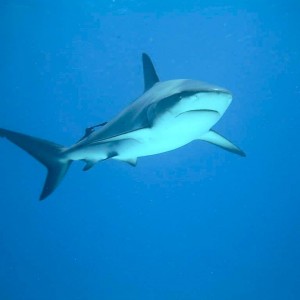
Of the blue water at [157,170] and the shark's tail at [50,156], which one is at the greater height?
the blue water at [157,170]

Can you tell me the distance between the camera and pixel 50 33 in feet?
68.5

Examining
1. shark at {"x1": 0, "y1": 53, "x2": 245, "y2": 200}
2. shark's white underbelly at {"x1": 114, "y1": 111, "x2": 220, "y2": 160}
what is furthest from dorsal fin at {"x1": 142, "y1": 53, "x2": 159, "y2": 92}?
shark's white underbelly at {"x1": 114, "y1": 111, "x2": 220, "y2": 160}

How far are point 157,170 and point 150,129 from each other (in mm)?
19269

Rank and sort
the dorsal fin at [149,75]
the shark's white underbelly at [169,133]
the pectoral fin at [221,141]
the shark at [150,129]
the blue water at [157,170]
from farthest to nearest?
the blue water at [157,170]
the dorsal fin at [149,75]
the pectoral fin at [221,141]
the shark's white underbelly at [169,133]
the shark at [150,129]

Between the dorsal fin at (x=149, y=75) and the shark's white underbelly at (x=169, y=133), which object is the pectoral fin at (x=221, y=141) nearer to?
the shark's white underbelly at (x=169, y=133)

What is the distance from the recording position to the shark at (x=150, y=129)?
4.26m

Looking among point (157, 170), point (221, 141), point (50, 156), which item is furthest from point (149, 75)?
point (157, 170)

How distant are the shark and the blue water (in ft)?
49.2

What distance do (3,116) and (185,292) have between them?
1607 centimetres

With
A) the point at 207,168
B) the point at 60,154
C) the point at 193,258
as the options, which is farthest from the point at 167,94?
the point at 193,258

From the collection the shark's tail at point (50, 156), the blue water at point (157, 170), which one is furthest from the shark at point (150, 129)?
the blue water at point (157, 170)

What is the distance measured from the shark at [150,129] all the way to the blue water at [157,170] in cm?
1500

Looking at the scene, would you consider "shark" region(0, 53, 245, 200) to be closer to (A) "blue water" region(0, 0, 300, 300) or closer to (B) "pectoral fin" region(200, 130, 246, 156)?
(B) "pectoral fin" region(200, 130, 246, 156)

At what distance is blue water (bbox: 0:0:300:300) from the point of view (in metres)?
20.9
